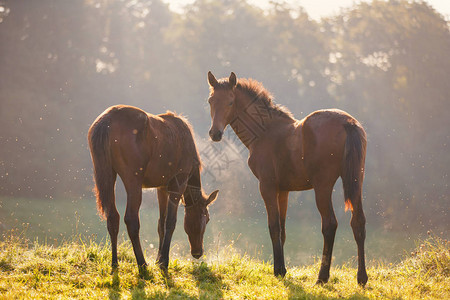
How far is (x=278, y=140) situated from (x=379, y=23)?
1098 inches

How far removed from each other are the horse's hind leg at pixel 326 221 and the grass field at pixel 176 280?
27cm

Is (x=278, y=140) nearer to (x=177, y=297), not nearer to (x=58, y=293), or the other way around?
(x=177, y=297)

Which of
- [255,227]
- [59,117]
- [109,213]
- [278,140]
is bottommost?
[255,227]

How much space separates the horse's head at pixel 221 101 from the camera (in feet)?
20.2

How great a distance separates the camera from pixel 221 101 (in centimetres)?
625

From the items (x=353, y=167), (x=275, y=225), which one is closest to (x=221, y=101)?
(x=275, y=225)

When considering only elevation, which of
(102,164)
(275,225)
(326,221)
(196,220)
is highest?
(102,164)

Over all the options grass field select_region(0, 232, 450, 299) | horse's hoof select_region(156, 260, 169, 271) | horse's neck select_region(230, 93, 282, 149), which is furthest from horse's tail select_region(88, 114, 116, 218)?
horse's neck select_region(230, 93, 282, 149)

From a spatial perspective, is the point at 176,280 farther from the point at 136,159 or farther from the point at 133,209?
the point at 136,159

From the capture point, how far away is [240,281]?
5.36 m

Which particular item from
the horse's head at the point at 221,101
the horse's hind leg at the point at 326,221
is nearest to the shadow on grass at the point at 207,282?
the horse's hind leg at the point at 326,221

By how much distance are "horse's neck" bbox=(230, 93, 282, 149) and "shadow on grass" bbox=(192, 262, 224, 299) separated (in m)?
2.17

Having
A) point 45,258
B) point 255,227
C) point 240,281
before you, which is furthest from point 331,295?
point 255,227

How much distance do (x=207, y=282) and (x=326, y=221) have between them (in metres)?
1.86
